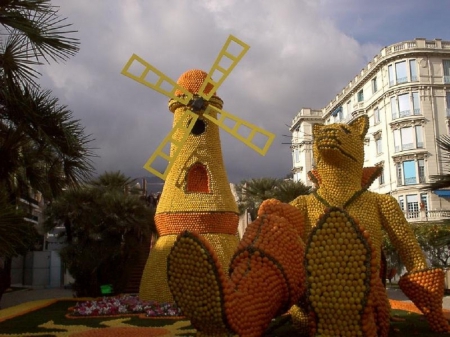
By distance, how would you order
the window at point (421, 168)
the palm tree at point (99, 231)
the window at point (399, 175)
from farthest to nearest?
the window at point (399, 175)
the window at point (421, 168)
the palm tree at point (99, 231)

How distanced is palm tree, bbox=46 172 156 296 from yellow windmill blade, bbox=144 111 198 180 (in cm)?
580

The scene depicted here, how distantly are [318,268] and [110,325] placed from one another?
672 cm

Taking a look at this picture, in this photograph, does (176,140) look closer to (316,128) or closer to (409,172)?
(316,128)

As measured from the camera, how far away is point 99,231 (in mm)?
19391

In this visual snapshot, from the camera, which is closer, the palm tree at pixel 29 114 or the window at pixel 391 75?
the palm tree at pixel 29 114

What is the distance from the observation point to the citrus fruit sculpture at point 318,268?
17.2 feet

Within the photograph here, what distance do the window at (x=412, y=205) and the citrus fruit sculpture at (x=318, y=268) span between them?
26.9 meters

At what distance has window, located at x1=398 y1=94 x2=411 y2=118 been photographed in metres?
34.4

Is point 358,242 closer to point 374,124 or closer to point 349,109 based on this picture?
point 374,124

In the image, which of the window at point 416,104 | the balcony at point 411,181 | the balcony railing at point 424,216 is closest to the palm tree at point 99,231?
the balcony railing at point 424,216

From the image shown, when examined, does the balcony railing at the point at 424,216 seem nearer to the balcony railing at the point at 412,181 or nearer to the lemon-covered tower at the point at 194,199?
the balcony railing at the point at 412,181

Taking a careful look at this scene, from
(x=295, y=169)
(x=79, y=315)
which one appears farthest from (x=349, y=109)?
(x=79, y=315)

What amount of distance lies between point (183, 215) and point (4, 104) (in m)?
6.99

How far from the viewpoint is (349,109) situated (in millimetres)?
42156
